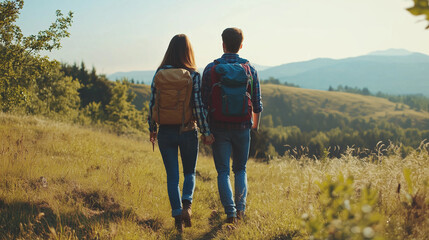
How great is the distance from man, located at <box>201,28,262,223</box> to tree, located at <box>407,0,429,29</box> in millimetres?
2459

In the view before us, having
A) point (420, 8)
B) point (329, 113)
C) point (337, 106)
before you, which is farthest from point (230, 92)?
point (337, 106)

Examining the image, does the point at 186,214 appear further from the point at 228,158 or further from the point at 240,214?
the point at 228,158

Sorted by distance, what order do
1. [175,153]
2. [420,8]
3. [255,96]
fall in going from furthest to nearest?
[255,96] < [175,153] < [420,8]

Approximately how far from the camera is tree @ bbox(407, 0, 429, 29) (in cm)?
123

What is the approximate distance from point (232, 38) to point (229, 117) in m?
1.02

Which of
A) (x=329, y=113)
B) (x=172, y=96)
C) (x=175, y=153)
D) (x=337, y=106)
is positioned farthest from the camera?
(x=337, y=106)

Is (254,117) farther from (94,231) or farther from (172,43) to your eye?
(94,231)

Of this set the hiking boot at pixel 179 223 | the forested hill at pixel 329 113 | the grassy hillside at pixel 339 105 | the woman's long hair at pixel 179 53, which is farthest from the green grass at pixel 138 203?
the grassy hillside at pixel 339 105

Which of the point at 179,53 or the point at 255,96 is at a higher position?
the point at 179,53

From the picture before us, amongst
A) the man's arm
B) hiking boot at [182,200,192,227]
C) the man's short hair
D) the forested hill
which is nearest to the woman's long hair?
the man's short hair

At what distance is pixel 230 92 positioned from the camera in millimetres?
3643

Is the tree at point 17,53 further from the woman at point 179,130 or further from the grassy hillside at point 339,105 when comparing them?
the grassy hillside at point 339,105

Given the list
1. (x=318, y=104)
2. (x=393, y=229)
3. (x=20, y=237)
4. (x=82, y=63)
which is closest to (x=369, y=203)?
(x=393, y=229)

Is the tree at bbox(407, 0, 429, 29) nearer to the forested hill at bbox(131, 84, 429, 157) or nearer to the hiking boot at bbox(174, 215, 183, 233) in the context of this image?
the hiking boot at bbox(174, 215, 183, 233)
